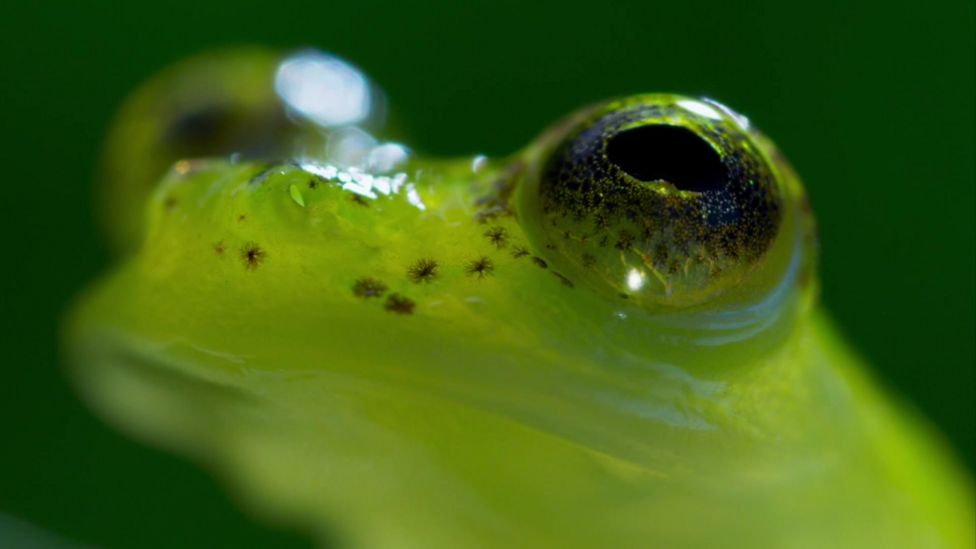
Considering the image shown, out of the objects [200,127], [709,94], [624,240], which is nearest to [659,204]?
[624,240]

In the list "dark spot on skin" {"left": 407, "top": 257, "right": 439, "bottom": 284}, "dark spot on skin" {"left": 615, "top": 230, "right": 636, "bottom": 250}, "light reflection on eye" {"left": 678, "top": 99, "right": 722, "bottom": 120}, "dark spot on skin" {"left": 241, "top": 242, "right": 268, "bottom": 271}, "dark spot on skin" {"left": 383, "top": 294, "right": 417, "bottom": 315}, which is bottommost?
"dark spot on skin" {"left": 241, "top": 242, "right": 268, "bottom": 271}

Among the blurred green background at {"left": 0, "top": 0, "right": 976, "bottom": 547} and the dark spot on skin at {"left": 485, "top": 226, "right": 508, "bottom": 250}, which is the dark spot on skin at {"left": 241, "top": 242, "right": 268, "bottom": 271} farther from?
the blurred green background at {"left": 0, "top": 0, "right": 976, "bottom": 547}

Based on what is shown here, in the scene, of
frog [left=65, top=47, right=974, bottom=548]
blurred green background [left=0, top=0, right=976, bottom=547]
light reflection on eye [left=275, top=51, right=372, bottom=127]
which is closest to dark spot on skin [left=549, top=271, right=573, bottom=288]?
frog [left=65, top=47, right=974, bottom=548]

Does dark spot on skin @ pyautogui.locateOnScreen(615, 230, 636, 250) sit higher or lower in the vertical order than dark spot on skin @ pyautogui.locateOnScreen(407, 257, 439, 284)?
higher

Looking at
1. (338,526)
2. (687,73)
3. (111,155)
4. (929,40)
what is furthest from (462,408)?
(929,40)

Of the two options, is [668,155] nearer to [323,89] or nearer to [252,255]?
[252,255]

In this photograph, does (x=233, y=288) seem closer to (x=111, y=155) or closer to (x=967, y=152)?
(x=111, y=155)
